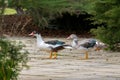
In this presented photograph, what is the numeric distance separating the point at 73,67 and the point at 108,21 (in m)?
5.11

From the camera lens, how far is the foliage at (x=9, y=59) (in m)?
8.50

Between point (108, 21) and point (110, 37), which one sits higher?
point (108, 21)

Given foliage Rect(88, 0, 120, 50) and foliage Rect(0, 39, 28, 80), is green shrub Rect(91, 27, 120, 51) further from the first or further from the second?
foliage Rect(0, 39, 28, 80)

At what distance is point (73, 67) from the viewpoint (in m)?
13.1

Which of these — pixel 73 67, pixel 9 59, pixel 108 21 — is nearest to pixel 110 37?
pixel 108 21

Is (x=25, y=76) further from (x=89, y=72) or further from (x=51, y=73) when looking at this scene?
(x=89, y=72)

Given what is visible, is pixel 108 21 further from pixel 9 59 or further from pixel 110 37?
pixel 9 59

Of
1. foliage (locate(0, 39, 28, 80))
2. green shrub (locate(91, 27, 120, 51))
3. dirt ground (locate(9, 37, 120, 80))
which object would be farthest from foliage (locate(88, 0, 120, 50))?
foliage (locate(0, 39, 28, 80))

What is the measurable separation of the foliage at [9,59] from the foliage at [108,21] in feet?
29.9

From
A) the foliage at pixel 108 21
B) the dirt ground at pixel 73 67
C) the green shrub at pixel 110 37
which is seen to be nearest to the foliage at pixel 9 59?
the dirt ground at pixel 73 67

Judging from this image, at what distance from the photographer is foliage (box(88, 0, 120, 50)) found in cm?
1767

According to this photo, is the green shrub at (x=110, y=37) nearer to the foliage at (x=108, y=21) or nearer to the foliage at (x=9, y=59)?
the foliage at (x=108, y=21)

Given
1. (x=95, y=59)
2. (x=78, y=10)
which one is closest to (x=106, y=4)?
(x=95, y=59)

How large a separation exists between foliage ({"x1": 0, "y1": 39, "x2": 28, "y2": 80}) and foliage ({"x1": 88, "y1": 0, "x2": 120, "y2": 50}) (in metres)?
9.11
